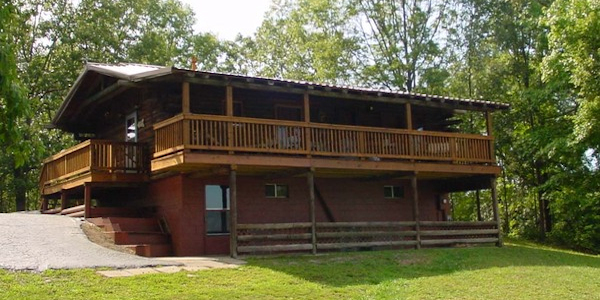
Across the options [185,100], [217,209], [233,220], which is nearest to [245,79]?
[185,100]

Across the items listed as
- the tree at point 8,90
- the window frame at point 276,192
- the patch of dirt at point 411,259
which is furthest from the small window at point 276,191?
the tree at point 8,90

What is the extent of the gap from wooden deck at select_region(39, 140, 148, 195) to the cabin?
1.7 inches

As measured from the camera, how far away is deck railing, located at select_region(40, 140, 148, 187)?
19953 mm

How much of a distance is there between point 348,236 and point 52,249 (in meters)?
8.65

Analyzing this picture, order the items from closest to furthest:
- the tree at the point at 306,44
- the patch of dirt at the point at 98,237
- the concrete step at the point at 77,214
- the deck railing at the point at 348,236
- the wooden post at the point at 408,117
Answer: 1. the patch of dirt at the point at 98,237
2. the deck railing at the point at 348,236
3. the concrete step at the point at 77,214
4. the wooden post at the point at 408,117
5. the tree at the point at 306,44

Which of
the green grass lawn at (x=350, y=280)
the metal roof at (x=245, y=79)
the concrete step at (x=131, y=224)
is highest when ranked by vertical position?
the metal roof at (x=245, y=79)

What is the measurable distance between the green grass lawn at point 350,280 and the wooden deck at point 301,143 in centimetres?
308

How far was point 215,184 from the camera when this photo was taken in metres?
20.1

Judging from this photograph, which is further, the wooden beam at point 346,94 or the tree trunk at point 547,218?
the tree trunk at point 547,218

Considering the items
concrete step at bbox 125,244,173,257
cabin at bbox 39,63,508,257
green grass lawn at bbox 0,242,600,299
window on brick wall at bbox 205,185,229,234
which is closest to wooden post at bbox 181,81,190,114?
cabin at bbox 39,63,508,257

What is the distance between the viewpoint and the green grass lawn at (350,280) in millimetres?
12211

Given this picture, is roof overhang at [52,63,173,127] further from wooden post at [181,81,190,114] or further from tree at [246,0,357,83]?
tree at [246,0,357,83]

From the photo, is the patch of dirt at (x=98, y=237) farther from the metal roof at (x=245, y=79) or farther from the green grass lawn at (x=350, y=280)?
the metal roof at (x=245, y=79)

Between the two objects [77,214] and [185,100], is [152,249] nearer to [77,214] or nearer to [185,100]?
[77,214]
